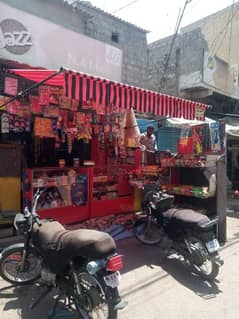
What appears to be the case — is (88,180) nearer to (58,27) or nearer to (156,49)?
(58,27)

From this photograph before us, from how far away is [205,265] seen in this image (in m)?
4.88

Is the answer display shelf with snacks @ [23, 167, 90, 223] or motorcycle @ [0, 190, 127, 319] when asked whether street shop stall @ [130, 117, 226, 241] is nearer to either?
display shelf with snacks @ [23, 167, 90, 223]

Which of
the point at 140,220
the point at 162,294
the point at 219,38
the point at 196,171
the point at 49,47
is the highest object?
the point at 219,38

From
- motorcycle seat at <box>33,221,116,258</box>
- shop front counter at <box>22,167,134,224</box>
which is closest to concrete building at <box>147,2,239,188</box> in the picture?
shop front counter at <box>22,167,134,224</box>

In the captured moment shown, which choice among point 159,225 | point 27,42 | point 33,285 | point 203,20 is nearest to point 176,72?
point 203,20

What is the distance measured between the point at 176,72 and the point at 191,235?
10846 millimetres

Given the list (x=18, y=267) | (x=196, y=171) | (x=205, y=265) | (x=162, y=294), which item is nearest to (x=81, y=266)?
(x=18, y=267)

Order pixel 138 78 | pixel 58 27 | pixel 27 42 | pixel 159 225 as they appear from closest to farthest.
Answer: pixel 159 225 → pixel 27 42 → pixel 58 27 → pixel 138 78

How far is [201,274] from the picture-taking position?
14.8ft

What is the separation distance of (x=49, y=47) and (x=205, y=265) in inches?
258

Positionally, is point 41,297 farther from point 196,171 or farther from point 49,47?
point 49,47

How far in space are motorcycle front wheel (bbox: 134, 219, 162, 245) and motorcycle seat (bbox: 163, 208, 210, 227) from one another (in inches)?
25.7

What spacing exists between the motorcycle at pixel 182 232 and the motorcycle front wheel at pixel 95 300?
189 centimetres

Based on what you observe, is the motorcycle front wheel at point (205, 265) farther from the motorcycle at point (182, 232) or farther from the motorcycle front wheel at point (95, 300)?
the motorcycle front wheel at point (95, 300)
